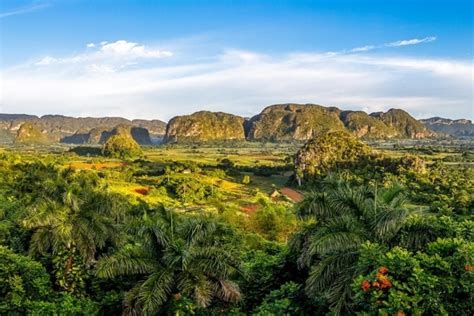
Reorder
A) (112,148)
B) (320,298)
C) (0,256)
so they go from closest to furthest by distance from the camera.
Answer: (320,298)
(0,256)
(112,148)

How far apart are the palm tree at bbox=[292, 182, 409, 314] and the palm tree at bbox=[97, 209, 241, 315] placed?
2.27 meters

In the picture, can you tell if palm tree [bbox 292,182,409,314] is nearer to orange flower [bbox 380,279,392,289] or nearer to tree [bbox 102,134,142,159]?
orange flower [bbox 380,279,392,289]

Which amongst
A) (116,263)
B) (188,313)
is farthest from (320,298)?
(116,263)

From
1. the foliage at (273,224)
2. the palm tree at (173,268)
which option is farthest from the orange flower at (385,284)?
the foliage at (273,224)

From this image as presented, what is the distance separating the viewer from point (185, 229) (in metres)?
13.4

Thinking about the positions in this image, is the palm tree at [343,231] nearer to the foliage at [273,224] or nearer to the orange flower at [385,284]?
the orange flower at [385,284]

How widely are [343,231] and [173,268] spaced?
4.57 m

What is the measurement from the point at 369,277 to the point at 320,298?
2.31m

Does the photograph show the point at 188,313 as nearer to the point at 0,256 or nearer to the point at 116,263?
the point at 116,263

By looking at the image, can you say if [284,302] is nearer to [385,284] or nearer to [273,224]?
[385,284]

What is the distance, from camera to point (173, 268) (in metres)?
12.3

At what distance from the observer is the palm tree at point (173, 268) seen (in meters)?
11.7

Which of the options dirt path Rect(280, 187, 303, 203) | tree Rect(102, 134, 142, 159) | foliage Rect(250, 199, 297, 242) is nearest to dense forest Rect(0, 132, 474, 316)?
foliage Rect(250, 199, 297, 242)

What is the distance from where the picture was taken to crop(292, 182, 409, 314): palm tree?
1041cm
